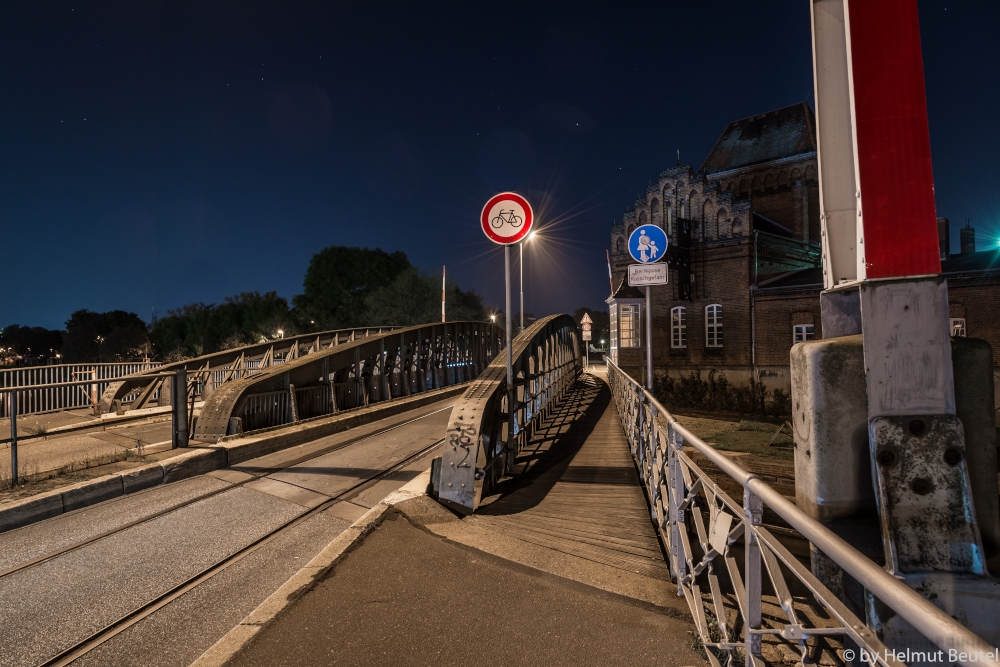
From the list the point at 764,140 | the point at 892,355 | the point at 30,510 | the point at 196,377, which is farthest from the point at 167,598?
the point at 764,140

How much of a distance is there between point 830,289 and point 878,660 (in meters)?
2.47

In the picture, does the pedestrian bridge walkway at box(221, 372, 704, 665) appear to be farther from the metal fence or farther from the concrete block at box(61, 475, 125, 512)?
the metal fence

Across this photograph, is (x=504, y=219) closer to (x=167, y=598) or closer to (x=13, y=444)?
(x=167, y=598)

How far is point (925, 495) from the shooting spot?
2496mm

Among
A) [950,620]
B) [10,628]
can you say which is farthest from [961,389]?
[10,628]

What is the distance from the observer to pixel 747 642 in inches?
78.6

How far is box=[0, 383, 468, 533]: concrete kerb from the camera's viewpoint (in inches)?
204

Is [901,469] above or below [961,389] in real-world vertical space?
below

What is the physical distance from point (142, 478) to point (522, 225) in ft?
19.3

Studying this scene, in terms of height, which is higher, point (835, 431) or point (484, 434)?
point (835, 431)

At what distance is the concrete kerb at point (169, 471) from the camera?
17.0ft

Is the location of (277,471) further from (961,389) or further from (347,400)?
(961,389)

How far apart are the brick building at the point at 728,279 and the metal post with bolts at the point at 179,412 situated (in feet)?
75.5

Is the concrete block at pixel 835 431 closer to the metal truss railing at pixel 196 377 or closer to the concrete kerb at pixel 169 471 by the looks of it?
the concrete kerb at pixel 169 471
